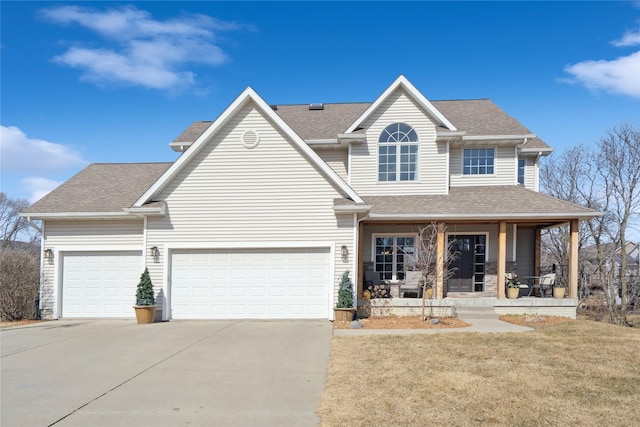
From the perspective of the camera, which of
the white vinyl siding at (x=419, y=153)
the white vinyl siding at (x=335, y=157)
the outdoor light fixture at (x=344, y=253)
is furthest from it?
the white vinyl siding at (x=335, y=157)

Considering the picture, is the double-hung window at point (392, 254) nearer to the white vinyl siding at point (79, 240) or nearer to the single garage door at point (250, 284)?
the single garage door at point (250, 284)

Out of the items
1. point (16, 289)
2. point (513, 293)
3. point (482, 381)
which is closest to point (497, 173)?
point (513, 293)

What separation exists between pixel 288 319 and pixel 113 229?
652 centimetres

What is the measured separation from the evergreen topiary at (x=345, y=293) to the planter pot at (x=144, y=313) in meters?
5.59

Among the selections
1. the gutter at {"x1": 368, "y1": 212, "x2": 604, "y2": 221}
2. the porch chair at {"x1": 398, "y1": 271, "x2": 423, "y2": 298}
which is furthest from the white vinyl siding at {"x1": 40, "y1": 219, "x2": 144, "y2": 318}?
the porch chair at {"x1": 398, "y1": 271, "x2": 423, "y2": 298}

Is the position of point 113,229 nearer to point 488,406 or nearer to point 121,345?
point 121,345

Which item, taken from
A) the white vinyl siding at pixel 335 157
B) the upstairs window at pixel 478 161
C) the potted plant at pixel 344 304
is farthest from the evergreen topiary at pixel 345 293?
the upstairs window at pixel 478 161

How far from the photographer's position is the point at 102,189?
15.2 meters

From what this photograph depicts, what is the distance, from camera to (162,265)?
12.8 metres

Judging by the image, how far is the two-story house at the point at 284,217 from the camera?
12.6m

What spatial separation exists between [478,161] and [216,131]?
10111mm

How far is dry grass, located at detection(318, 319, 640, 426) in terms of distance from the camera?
500cm

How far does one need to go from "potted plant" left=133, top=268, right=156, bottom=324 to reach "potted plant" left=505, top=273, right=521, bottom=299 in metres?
11.6

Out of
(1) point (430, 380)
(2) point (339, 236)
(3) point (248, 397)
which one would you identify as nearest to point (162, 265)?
(2) point (339, 236)
